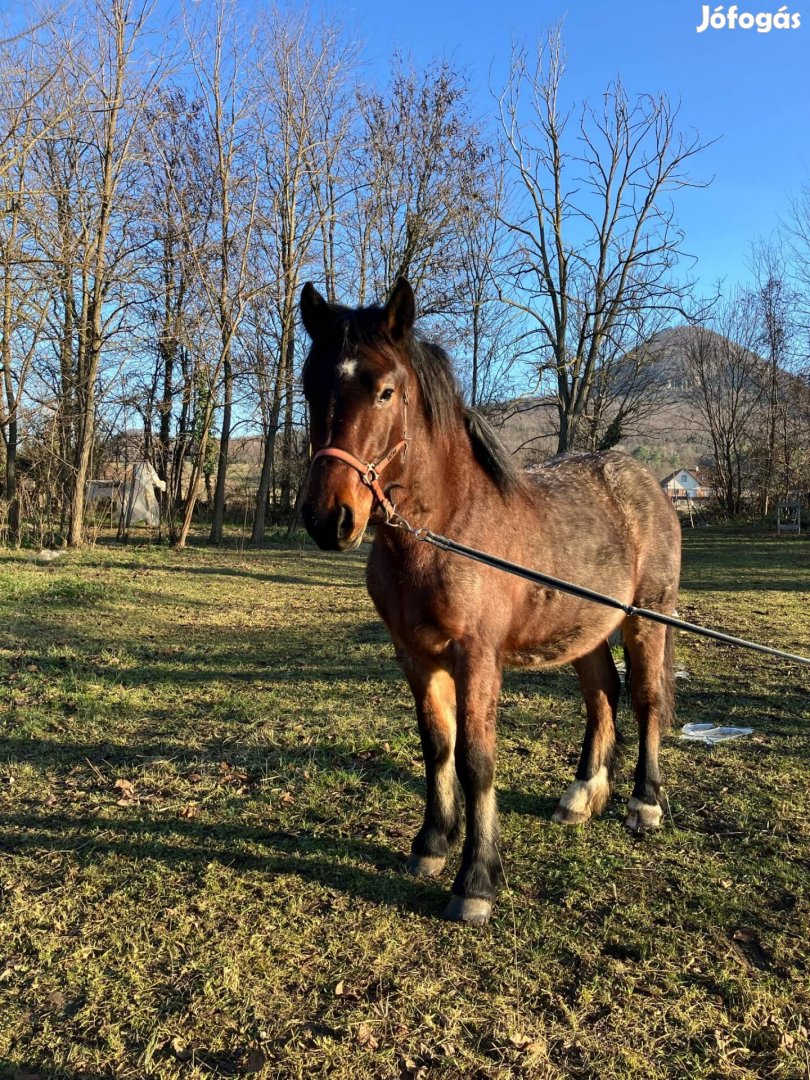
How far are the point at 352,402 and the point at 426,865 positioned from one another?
6.89ft

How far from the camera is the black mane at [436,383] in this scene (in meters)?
2.48

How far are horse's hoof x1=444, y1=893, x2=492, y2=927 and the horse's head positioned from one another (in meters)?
1.55

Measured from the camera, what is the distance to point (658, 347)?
55.2ft

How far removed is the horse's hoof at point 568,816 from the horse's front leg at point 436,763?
26.7 inches

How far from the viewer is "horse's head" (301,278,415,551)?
2.24 metres

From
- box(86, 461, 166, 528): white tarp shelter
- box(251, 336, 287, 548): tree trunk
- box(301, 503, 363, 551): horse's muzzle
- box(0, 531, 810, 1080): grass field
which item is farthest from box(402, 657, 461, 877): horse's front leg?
box(251, 336, 287, 548): tree trunk

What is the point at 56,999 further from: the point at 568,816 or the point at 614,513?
the point at 614,513

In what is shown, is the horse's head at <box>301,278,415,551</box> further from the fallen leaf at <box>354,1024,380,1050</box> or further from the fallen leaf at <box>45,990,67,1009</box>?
the fallen leaf at <box>45,990,67,1009</box>

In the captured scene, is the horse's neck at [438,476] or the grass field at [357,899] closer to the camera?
the grass field at [357,899]

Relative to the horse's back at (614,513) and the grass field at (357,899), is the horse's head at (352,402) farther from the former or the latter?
the grass field at (357,899)

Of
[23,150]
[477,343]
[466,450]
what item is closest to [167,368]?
[477,343]

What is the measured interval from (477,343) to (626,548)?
2646cm

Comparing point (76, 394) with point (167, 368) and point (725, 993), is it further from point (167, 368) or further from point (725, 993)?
point (725, 993)

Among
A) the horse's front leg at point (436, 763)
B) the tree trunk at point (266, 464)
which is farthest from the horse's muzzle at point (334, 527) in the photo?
the tree trunk at point (266, 464)
